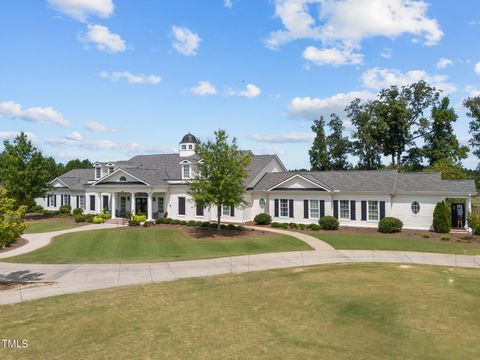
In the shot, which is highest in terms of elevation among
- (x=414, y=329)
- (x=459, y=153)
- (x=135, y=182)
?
(x=459, y=153)

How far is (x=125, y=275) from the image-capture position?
60.6 ft

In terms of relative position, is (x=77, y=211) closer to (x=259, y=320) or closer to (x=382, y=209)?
(x=382, y=209)

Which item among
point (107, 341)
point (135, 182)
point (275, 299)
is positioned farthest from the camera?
point (135, 182)

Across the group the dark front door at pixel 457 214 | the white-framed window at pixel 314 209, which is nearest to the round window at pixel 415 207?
the dark front door at pixel 457 214

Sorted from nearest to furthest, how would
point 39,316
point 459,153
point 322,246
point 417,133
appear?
1. point 39,316
2. point 322,246
3. point 459,153
4. point 417,133

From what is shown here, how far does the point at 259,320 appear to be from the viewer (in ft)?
40.5

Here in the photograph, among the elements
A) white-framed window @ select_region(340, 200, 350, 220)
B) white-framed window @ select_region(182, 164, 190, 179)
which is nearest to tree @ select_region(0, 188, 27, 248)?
white-framed window @ select_region(182, 164, 190, 179)

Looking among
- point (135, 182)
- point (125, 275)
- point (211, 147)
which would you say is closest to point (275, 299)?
point (125, 275)

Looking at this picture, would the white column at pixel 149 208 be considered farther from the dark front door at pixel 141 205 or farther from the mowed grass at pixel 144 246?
the mowed grass at pixel 144 246

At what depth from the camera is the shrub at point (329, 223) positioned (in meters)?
35.2

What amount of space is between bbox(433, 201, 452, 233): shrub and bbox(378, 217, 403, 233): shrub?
109 inches

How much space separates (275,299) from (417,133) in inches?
1922

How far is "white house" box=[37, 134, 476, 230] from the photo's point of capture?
3478 cm

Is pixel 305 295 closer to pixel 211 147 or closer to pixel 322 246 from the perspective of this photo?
pixel 322 246
